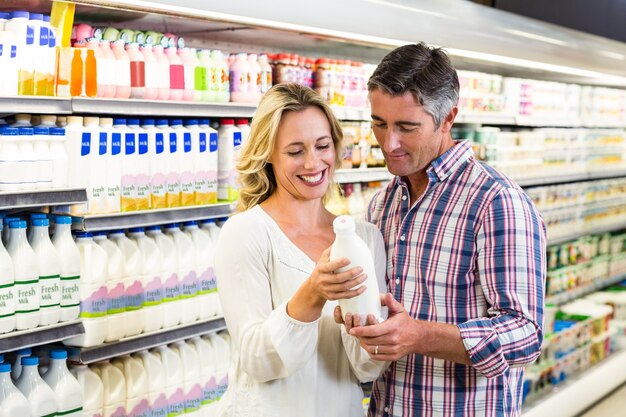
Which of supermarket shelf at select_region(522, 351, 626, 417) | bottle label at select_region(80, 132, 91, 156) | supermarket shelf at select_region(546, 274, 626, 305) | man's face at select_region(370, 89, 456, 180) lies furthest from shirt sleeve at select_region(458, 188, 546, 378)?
supermarket shelf at select_region(546, 274, 626, 305)

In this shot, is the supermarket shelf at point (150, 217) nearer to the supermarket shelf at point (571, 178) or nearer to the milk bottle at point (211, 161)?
the milk bottle at point (211, 161)

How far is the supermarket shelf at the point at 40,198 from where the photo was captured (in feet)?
8.77

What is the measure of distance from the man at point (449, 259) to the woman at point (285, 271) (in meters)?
0.11

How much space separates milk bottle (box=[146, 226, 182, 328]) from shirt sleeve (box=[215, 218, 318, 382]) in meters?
1.43

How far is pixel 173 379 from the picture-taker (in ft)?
11.4

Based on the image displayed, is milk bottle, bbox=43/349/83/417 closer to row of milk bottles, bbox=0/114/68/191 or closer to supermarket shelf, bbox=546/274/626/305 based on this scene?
row of milk bottles, bbox=0/114/68/191

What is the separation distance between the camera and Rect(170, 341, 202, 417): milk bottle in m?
3.53

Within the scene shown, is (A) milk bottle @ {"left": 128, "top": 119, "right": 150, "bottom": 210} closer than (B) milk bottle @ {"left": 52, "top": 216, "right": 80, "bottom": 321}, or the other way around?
(B) milk bottle @ {"left": 52, "top": 216, "right": 80, "bottom": 321}

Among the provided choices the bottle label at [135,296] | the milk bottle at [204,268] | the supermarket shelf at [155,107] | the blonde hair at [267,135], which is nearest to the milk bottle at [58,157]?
the supermarket shelf at [155,107]

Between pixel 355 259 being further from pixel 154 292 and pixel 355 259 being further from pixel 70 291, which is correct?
pixel 154 292

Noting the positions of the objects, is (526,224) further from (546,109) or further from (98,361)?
(546,109)

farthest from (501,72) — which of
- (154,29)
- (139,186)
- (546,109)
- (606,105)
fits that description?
(139,186)

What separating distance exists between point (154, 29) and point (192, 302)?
1.28m

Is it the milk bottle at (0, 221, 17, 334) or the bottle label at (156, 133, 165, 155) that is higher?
the bottle label at (156, 133, 165, 155)
